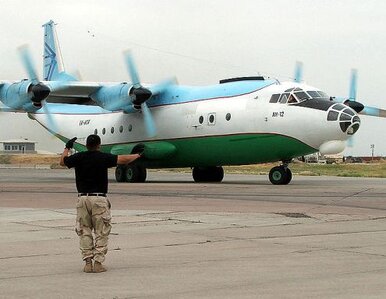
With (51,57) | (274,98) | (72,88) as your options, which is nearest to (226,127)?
(274,98)

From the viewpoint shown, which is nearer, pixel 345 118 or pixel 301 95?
pixel 345 118

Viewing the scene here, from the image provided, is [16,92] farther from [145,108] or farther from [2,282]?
[2,282]

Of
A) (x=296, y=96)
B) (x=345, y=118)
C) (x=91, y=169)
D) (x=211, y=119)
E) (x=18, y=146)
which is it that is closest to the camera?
(x=91, y=169)

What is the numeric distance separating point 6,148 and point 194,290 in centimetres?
17137

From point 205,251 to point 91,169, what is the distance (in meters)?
2.33

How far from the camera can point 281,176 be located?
3103cm

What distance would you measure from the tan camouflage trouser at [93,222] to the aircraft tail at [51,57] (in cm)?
3555

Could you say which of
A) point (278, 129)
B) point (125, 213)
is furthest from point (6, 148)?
point (125, 213)

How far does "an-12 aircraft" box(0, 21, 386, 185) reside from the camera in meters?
30.1

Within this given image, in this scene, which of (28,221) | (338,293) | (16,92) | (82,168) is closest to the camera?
(338,293)

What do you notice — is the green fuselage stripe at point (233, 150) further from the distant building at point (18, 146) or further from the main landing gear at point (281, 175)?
the distant building at point (18, 146)

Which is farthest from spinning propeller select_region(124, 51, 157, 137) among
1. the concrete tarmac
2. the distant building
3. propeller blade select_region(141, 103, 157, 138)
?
the distant building

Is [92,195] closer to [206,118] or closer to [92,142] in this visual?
[92,142]

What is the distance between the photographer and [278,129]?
100.0 ft
